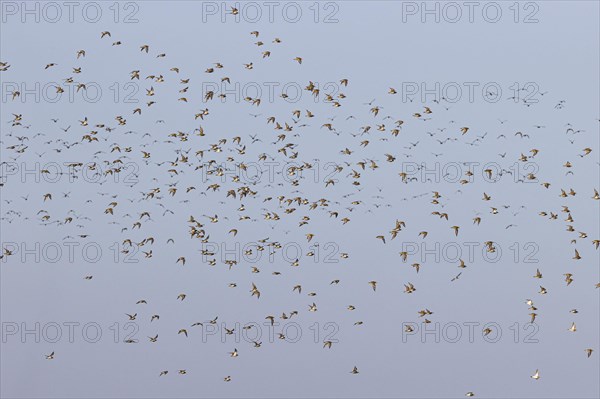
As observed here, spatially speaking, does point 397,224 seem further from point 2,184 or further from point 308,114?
point 2,184

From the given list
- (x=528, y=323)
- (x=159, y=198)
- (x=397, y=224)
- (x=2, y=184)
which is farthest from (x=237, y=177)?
(x=528, y=323)

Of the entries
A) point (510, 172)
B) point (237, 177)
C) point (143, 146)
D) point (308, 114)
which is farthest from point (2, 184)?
point (510, 172)

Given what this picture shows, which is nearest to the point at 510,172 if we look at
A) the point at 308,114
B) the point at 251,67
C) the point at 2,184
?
the point at 308,114

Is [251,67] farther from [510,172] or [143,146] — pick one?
[510,172]

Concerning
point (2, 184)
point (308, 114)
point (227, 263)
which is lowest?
point (227, 263)

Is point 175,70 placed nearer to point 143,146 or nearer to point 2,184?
point 143,146

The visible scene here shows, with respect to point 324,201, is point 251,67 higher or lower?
higher

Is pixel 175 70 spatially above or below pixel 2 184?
above

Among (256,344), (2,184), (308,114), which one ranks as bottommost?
(256,344)
